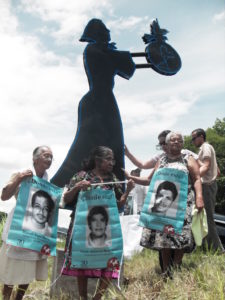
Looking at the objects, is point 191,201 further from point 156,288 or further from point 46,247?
point 46,247

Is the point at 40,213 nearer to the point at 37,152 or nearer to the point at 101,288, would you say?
the point at 37,152

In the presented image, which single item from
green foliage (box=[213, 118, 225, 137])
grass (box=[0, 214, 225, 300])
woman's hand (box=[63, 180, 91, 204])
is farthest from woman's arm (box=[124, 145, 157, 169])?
green foliage (box=[213, 118, 225, 137])

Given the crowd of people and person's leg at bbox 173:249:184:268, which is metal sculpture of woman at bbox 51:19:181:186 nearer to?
the crowd of people

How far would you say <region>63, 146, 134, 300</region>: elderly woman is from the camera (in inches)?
114

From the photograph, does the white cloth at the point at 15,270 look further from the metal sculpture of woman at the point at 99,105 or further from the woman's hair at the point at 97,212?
the metal sculpture of woman at the point at 99,105

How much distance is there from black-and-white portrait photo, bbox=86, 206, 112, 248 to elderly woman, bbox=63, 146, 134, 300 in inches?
7.3

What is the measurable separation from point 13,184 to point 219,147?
849 inches

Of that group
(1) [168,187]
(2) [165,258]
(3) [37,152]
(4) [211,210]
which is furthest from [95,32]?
(2) [165,258]

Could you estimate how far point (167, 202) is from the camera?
3.31m

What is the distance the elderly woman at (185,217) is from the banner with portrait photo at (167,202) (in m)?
0.09

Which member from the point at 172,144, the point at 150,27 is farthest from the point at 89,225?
the point at 150,27

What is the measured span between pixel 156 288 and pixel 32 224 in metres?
1.28

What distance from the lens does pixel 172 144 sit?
343 centimetres

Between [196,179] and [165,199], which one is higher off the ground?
[196,179]
